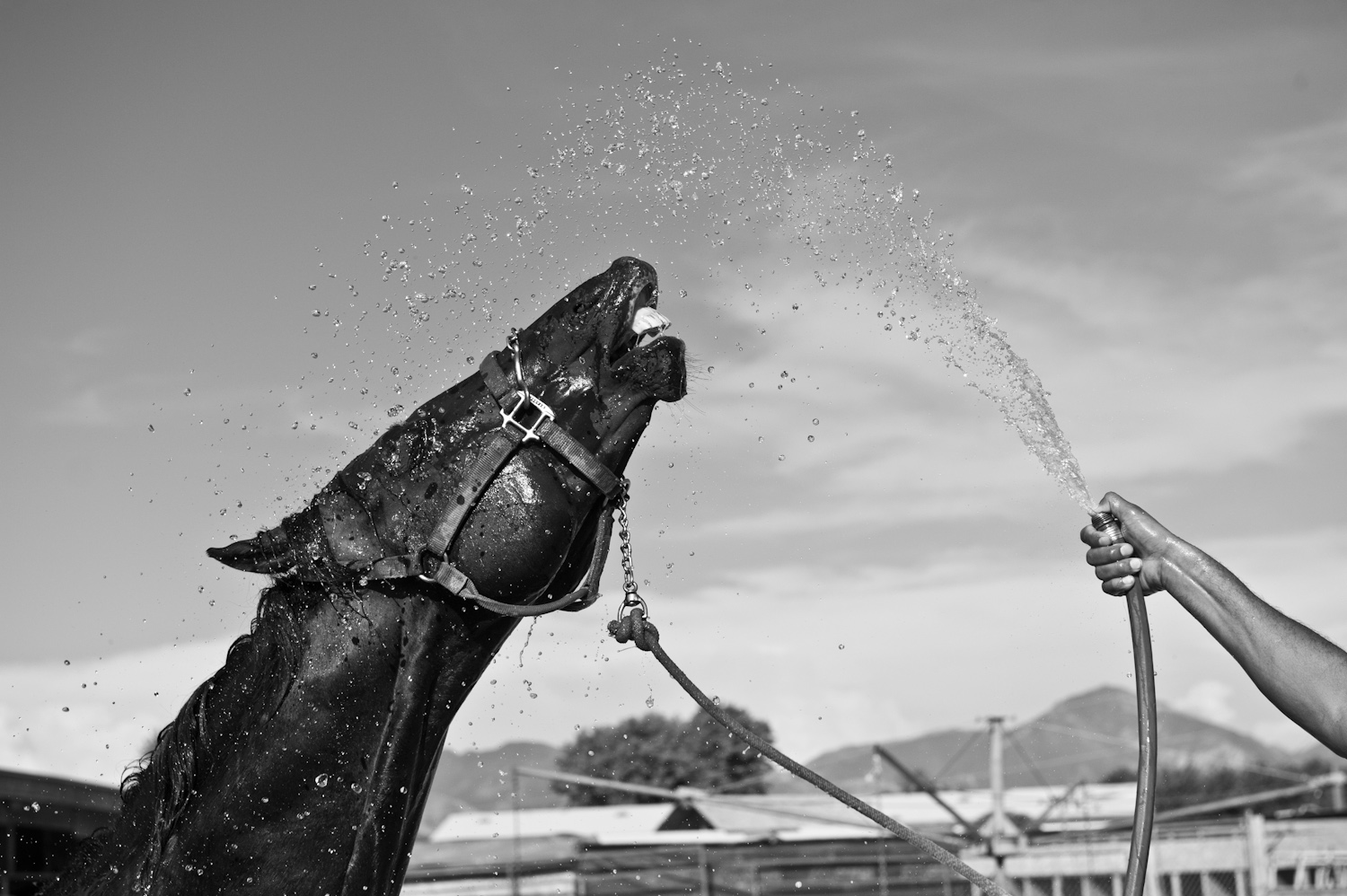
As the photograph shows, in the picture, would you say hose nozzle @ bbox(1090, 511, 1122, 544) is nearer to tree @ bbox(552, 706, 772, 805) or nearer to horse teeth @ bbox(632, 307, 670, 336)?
horse teeth @ bbox(632, 307, 670, 336)

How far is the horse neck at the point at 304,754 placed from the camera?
297cm

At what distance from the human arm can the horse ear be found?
1.86 m

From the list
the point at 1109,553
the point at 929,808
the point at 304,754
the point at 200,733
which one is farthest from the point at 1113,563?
the point at 929,808

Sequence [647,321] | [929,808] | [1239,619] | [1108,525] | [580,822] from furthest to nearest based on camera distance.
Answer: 1. [580,822]
2. [929,808]
3. [647,321]
4. [1108,525]
5. [1239,619]

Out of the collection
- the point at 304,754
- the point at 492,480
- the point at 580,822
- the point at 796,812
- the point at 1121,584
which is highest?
the point at 492,480

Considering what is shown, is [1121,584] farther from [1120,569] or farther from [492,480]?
[492,480]

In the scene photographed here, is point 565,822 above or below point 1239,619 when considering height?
below

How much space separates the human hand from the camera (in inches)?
119

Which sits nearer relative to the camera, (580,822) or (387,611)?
(387,611)

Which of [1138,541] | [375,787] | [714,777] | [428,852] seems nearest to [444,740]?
[375,787]

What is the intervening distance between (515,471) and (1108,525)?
1.39 meters

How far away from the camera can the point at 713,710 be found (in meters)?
3.39

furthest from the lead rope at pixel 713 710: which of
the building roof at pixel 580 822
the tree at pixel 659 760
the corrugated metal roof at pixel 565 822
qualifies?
the tree at pixel 659 760

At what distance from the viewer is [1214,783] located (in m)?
74.7
